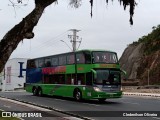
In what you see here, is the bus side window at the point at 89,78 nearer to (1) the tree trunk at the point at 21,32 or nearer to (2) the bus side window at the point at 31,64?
(2) the bus side window at the point at 31,64

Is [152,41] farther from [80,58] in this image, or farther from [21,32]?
[21,32]

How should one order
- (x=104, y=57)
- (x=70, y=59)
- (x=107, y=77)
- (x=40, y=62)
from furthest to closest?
(x=40, y=62)
(x=70, y=59)
(x=104, y=57)
(x=107, y=77)

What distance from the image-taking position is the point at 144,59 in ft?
213

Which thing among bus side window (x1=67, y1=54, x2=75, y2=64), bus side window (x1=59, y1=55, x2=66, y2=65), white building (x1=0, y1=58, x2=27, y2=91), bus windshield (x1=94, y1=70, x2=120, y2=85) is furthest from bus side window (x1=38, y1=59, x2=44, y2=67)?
white building (x1=0, y1=58, x2=27, y2=91)

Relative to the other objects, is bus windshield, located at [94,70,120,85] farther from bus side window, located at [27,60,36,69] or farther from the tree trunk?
the tree trunk

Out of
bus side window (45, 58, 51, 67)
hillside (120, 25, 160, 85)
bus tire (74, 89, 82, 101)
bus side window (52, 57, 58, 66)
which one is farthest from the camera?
hillside (120, 25, 160, 85)

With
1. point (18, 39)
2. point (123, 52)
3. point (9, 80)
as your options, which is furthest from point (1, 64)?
point (9, 80)

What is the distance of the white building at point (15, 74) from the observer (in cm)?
8806

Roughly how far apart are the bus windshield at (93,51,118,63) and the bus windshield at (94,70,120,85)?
2.52ft

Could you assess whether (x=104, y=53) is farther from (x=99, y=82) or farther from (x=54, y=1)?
(x=54, y=1)

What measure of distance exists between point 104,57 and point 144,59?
3973 cm

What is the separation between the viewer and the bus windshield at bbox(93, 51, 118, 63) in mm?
26070

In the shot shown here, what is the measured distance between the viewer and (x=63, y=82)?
97.2 ft

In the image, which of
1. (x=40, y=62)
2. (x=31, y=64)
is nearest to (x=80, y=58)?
(x=40, y=62)
